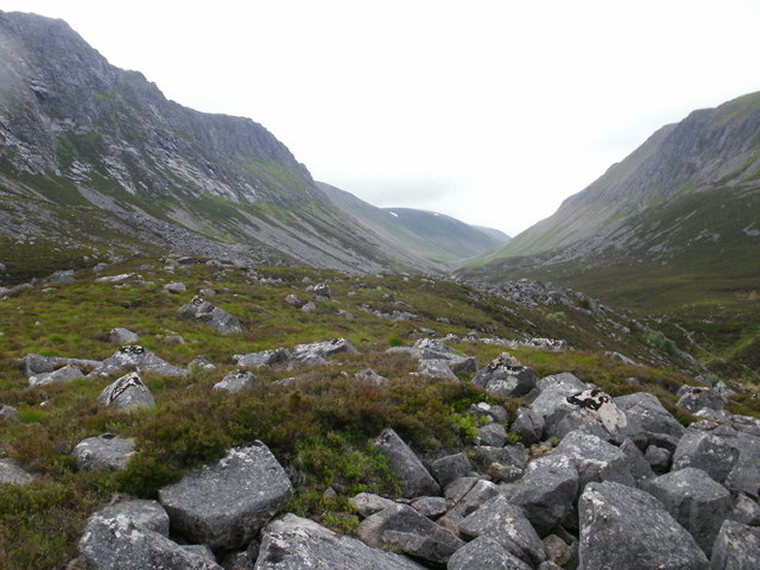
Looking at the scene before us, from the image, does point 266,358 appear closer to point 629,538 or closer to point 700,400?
point 629,538

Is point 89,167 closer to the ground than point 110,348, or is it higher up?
higher up

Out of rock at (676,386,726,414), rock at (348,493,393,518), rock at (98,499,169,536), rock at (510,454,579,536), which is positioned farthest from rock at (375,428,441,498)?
rock at (676,386,726,414)

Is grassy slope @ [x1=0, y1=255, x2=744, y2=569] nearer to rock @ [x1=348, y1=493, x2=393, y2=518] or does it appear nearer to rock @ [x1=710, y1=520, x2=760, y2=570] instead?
rock @ [x1=348, y1=493, x2=393, y2=518]

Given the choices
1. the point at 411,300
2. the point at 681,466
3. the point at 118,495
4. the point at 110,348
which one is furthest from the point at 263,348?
the point at 411,300

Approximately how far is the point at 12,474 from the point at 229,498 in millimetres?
4026

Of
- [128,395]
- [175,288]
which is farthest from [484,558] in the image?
[175,288]

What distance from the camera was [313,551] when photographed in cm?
658

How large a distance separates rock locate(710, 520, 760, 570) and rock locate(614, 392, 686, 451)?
196 inches

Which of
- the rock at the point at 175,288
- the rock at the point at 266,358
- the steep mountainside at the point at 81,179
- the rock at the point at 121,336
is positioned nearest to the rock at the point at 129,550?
the rock at the point at 266,358

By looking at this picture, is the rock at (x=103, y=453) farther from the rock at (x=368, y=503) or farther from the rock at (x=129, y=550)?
the rock at (x=368, y=503)

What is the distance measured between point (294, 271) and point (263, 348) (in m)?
46.1

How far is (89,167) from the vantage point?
521 ft

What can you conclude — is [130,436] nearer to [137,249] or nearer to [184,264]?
[184,264]

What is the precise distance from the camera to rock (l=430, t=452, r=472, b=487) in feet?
33.9
